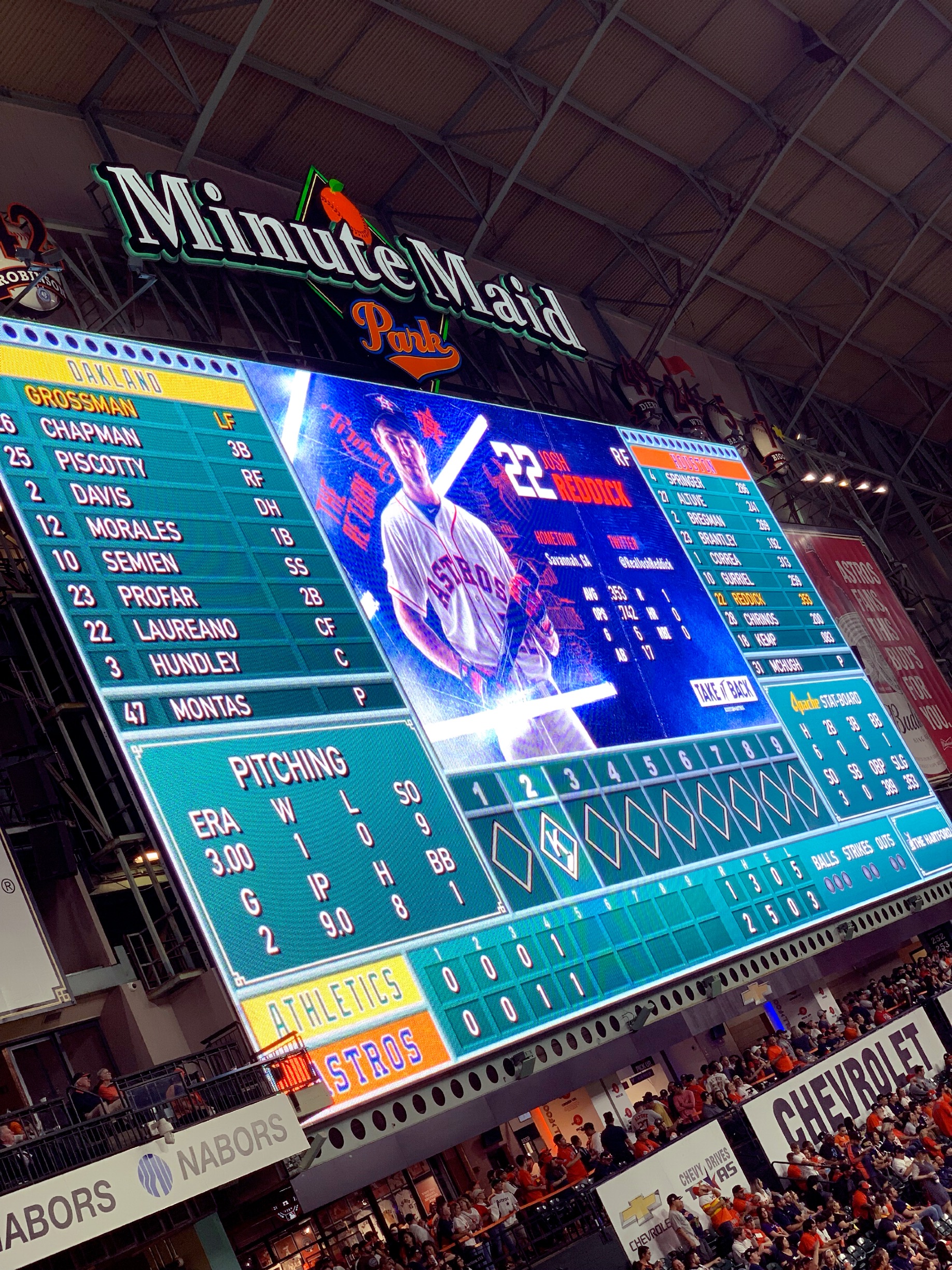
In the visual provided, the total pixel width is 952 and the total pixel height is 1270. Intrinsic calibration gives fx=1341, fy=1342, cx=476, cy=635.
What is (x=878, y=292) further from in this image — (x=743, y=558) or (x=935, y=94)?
(x=743, y=558)

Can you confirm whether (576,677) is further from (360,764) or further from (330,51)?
(330,51)

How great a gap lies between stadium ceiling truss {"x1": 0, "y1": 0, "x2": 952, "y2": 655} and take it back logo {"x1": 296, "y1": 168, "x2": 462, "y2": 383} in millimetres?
461

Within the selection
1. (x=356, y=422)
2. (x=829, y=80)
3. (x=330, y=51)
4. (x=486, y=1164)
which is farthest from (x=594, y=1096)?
(x=829, y=80)

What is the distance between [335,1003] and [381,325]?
400 inches

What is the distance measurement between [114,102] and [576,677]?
9957mm

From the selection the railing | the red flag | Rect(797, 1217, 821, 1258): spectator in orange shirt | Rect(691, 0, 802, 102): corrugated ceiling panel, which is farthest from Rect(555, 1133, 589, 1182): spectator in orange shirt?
Rect(691, 0, 802, 102): corrugated ceiling panel

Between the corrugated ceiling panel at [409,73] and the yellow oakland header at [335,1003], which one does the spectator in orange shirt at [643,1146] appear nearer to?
the yellow oakland header at [335,1003]

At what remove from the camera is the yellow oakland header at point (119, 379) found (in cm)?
1266

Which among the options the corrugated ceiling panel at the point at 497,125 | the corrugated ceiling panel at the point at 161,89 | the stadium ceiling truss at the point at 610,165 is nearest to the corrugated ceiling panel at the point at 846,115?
the stadium ceiling truss at the point at 610,165

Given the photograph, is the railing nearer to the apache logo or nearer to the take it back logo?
the take it back logo

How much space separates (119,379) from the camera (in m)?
13.4

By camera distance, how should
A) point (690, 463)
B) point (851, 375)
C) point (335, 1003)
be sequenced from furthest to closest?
point (851, 375) → point (690, 463) → point (335, 1003)

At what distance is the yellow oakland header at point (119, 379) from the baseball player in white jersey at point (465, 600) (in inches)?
76.7

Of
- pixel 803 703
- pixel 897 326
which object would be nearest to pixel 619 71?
pixel 803 703
